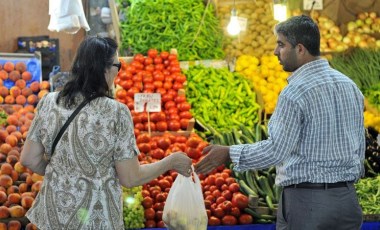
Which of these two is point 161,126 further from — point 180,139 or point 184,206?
point 184,206

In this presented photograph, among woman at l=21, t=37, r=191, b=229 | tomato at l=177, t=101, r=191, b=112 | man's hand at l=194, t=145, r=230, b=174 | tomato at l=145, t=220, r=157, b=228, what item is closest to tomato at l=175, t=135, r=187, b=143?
tomato at l=177, t=101, r=191, b=112

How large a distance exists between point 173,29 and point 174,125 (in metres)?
1.81

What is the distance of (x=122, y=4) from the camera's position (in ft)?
30.1

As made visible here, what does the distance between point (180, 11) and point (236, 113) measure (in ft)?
5.11

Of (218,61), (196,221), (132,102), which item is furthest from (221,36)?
(196,221)

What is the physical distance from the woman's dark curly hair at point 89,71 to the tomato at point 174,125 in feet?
12.1

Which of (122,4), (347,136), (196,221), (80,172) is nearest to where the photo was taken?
(80,172)

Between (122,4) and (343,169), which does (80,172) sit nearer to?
(343,169)

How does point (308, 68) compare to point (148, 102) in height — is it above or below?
above

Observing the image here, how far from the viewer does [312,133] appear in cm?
400

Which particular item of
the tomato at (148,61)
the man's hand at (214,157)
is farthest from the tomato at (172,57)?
the man's hand at (214,157)

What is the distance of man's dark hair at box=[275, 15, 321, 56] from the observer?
161 inches

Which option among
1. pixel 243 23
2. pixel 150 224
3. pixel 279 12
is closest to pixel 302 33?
pixel 150 224

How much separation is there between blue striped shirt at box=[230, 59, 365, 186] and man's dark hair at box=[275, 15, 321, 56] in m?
0.09
